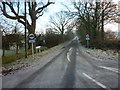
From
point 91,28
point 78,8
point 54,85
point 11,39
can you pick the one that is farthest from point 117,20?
point 54,85

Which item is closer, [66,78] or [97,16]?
[66,78]

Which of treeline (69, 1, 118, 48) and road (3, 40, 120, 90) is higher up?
treeline (69, 1, 118, 48)

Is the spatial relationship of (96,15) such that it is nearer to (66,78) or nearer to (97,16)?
(97,16)

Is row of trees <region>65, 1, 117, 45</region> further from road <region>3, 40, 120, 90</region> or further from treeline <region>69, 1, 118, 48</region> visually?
road <region>3, 40, 120, 90</region>

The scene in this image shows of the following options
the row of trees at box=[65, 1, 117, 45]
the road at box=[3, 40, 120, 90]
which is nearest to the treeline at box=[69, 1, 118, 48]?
the row of trees at box=[65, 1, 117, 45]

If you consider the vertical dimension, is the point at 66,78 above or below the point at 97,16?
below

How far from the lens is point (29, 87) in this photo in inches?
214

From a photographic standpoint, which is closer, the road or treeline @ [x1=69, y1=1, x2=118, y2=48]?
the road

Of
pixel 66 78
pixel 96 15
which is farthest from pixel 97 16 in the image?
pixel 66 78

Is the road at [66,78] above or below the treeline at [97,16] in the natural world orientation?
below

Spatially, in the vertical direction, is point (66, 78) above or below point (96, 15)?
below

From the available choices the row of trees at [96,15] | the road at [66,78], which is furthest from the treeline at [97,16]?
the road at [66,78]

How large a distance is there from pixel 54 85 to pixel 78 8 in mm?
28392

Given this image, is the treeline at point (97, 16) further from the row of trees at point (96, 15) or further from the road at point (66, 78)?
the road at point (66, 78)
